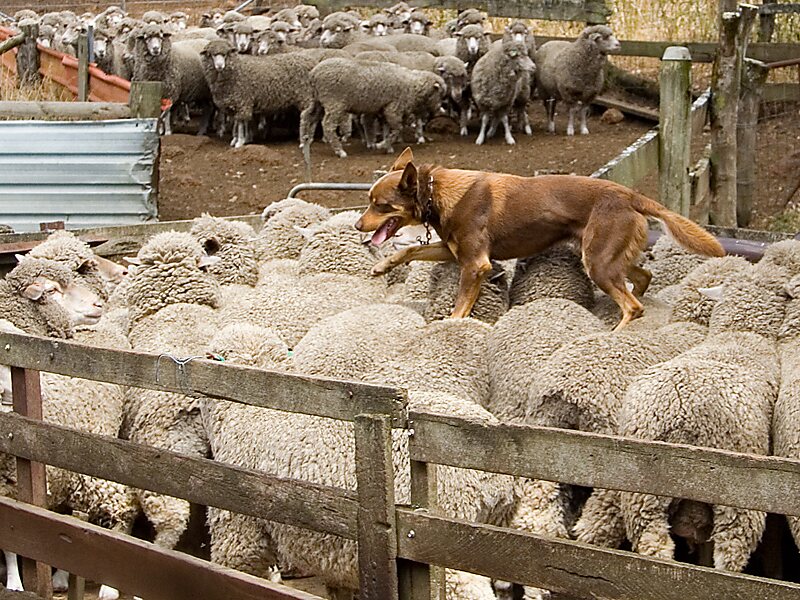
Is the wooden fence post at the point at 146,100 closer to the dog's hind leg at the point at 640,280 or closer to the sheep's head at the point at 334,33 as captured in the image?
the dog's hind leg at the point at 640,280

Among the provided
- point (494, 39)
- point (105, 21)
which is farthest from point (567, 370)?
point (105, 21)

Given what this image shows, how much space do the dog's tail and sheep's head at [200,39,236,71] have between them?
11.2m

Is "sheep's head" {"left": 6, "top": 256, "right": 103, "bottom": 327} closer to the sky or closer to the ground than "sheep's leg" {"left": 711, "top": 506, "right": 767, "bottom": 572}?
closer to the sky

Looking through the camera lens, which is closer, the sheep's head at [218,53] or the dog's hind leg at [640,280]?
the dog's hind leg at [640,280]

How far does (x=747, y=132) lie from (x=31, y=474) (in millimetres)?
7917

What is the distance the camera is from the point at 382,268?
6594mm

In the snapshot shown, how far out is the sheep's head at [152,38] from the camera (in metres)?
17.0

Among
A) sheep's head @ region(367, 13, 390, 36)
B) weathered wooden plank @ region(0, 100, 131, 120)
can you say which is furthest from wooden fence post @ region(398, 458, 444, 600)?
sheep's head @ region(367, 13, 390, 36)

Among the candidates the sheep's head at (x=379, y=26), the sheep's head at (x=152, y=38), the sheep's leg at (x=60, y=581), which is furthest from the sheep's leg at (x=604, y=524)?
the sheep's head at (x=379, y=26)

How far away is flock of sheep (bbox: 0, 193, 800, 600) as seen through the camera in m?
4.21

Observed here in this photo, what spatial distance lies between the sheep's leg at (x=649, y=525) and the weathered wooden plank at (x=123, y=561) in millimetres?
1348

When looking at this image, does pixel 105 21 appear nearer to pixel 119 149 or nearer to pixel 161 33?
pixel 161 33

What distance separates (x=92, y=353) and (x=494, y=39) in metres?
16.8

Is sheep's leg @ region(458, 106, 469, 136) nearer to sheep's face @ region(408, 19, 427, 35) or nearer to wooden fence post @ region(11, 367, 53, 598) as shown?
sheep's face @ region(408, 19, 427, 35)
